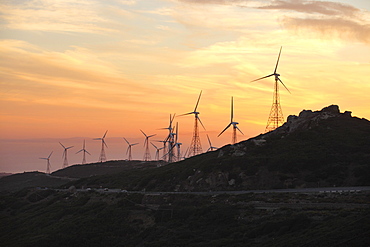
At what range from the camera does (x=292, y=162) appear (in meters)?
103

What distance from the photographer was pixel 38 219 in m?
104

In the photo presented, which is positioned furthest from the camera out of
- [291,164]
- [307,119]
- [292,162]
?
[307,119]

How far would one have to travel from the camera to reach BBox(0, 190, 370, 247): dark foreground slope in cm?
5341

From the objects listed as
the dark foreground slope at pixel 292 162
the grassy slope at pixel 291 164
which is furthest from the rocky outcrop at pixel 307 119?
the grassy slope at pixel 291 164

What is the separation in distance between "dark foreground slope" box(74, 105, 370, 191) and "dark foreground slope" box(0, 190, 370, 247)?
49.9ft

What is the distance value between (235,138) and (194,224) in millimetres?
68572

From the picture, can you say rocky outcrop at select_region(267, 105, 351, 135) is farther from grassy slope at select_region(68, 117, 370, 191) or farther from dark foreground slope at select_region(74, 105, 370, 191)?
grassy slope at select_region(68, 117, 370, 191)

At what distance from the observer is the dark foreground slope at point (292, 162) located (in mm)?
95562

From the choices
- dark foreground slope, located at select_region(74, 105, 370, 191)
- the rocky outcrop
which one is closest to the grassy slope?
dark foreground slope, located at select_region(74, 105, 370, 191)

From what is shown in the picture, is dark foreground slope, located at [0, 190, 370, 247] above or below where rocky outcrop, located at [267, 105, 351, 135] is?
below

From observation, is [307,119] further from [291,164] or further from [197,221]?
[197,221]

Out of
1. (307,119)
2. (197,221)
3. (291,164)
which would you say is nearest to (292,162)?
(291,164)

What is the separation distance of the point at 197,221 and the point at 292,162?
1471 inches

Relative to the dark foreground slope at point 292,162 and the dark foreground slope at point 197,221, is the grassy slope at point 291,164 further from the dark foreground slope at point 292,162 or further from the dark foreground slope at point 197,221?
the dark foreground slope at point 197,221
